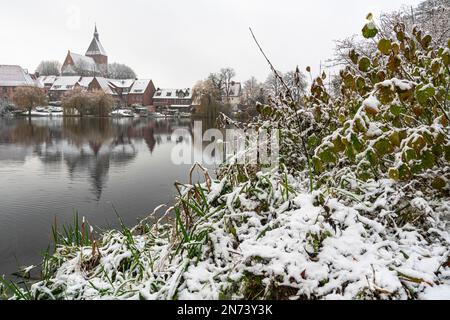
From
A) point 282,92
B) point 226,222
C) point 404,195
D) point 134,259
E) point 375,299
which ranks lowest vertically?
point 134,259

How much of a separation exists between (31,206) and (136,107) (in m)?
70.1

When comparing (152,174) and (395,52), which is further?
(152,174)

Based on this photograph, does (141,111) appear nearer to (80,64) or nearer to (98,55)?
(80,64)

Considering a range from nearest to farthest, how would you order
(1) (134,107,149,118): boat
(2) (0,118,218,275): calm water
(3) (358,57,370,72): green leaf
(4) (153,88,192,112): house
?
(3) (358,57,370,72): green leaf → (2) (0,118,218,275): calm water → (1) (134,107,149,118): boat → (4) (153,88,192,112): house

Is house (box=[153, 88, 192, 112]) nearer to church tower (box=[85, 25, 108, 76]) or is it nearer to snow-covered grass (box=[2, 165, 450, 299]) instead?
church tower (box=[85, 25, 108, 76])

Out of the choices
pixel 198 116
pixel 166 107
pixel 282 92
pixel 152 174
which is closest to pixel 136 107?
pixel 166 107

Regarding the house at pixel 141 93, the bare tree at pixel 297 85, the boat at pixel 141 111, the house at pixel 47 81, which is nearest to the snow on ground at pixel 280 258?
the bare tree at pixel 297 85

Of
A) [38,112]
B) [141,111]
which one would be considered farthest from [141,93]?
[38,112]

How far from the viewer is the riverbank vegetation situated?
6.15 ft

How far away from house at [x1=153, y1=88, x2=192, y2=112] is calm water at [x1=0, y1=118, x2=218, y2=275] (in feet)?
200

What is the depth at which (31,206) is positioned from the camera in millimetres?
8633

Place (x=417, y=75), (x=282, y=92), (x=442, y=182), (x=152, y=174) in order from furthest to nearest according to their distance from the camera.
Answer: (x=152, y=174) → (x=282, y=92) → (x=417, y=75) → (x=442, y=182)

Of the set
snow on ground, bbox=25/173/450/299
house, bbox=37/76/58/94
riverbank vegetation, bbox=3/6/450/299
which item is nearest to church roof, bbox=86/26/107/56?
house, bbox=37/76/58/94
